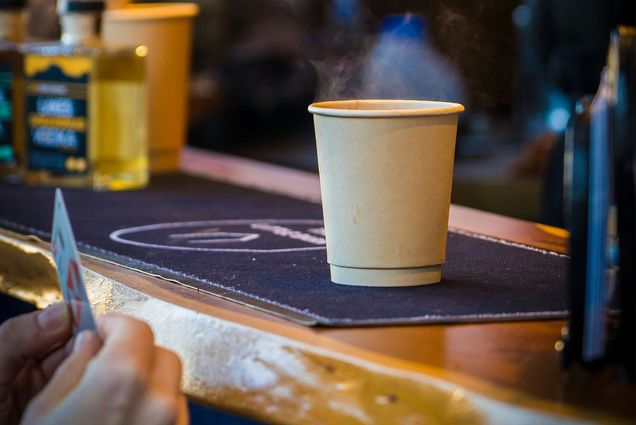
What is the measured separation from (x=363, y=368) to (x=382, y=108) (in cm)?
33

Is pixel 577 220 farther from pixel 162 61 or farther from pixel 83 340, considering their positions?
pixel 162 61

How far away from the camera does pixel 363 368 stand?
0.70 metres

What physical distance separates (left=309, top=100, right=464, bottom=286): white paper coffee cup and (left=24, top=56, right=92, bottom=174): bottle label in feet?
2.36

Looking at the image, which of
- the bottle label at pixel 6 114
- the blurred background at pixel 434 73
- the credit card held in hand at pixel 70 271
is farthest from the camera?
the blurred background at pixel 434 73

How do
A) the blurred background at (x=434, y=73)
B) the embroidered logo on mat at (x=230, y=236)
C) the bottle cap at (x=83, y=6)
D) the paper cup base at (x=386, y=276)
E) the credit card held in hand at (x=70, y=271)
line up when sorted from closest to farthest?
the credit card held in hand at (x=70, y=271) → the paper cup base at (x=386, y=276) → the embroidered logo on mat at (x=230, y=236) → the bottle cap at (x=83, y=6) → the blurred background at (x=434, y=73)

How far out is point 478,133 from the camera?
685cm

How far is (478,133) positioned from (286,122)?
162 cm

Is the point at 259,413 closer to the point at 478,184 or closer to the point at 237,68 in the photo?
the point at 478,184

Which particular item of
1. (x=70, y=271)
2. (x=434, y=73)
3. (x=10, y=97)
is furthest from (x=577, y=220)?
(x=434, y=73)

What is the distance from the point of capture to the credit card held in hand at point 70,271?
773 millimetres

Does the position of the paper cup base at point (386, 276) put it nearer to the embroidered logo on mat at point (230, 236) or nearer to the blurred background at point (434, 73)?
the embroidered logo on mat at point (230, 236)

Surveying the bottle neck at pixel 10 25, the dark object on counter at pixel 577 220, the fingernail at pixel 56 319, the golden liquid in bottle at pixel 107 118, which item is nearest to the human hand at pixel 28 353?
the fingernail at pixel 56 319

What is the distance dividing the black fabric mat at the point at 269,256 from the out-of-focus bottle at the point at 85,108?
0.06 metres

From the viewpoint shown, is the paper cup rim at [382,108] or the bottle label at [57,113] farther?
the bottle label at [57,113]
